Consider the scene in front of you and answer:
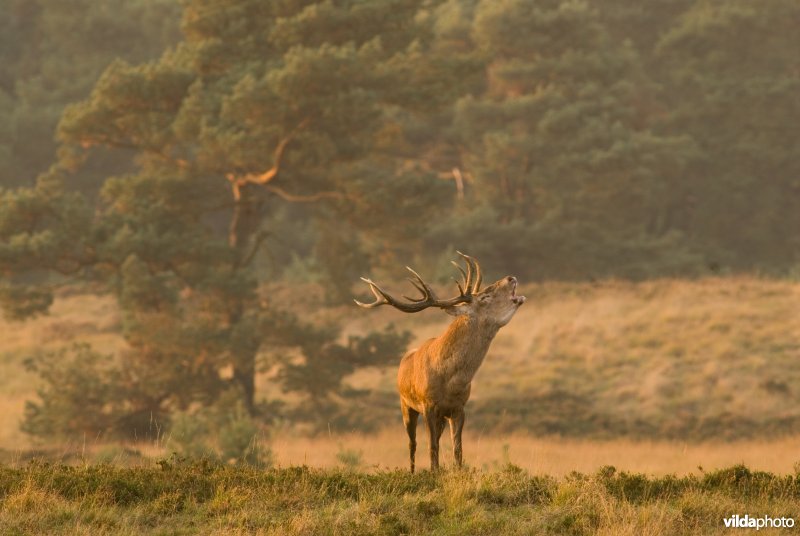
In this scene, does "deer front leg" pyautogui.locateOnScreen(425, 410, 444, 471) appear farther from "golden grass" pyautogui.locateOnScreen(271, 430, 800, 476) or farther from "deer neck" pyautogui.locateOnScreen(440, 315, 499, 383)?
"golden grass" pyautogui.locateOnScreen(271, 430, 800, 476)

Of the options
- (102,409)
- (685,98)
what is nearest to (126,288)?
(102,409)

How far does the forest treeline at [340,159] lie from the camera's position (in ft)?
86.7

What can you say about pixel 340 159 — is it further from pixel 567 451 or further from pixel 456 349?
pixel 456 349

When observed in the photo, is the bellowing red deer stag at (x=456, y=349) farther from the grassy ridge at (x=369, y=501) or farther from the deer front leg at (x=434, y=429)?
the grassy ridge at (x=369, y=501)

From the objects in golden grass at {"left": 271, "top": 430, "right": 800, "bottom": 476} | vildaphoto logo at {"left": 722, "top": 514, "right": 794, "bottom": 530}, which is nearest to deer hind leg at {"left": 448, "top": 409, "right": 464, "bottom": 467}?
vildaphoto logo at {"left": 722, "top": 514, "right": 794, "bottom": 530}

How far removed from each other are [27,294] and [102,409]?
3.16 metres

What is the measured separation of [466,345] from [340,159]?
19.1m

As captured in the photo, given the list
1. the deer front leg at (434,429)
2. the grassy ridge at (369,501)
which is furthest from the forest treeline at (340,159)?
the deer front leg at (434,429)

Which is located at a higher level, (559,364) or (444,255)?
(444,255)

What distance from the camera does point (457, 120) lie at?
143 ft

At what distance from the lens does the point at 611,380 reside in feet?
94.0

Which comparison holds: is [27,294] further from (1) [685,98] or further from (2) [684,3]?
(2) [684,3]

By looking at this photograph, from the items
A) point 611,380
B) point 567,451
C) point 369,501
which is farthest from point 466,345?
point 611,380

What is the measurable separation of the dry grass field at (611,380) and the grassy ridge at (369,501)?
9025 mm
